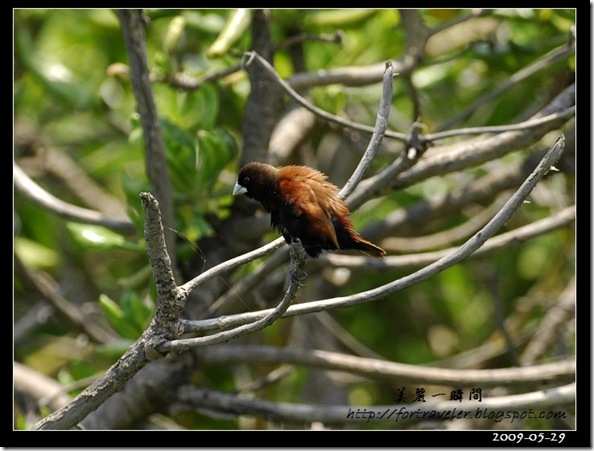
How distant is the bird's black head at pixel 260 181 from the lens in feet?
10.9

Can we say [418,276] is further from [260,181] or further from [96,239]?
[96,239]

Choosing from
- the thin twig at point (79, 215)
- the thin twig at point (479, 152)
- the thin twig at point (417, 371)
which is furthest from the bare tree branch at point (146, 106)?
the thin twig at point (417, 371)

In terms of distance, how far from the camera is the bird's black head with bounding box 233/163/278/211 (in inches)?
131

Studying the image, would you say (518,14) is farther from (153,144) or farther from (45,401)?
(45,401)

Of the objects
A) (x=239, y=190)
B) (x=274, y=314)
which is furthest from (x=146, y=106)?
(x=274, y=314)

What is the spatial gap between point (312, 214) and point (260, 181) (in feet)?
1.31

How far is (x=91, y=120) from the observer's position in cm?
605

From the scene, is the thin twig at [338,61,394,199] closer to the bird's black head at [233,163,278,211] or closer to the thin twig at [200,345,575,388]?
the bird's black head at [233,163,278,211]

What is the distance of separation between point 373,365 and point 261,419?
59 centimetres

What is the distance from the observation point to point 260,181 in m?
3.35

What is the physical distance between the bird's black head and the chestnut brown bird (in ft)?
0.09

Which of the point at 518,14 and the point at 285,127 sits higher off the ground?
the point at 518,14

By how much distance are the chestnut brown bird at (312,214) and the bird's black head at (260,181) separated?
3cm

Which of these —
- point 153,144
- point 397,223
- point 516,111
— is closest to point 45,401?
point 153,144
